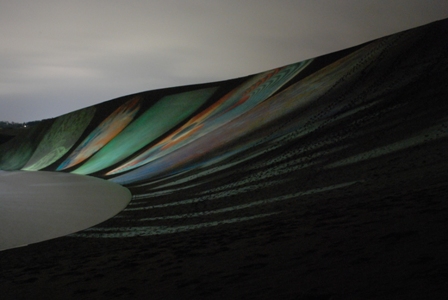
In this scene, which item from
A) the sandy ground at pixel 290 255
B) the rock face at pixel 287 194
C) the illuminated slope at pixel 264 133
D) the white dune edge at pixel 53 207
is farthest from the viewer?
the illuminated slope at pixel 264 133

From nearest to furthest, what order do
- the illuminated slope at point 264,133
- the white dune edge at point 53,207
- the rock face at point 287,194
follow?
1. the rock face at point 287,194
2. the white dune edge at point 53,207
3. the illuminated slope at point 264,133

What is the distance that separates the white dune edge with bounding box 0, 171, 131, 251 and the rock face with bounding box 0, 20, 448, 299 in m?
0.17

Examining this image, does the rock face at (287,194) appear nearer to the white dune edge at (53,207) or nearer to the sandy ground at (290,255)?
the sandy ground at (290,255)

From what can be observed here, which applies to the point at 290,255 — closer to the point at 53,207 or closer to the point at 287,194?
the point at 287,194

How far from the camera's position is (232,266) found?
1685mm

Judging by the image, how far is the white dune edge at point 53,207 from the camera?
284cm

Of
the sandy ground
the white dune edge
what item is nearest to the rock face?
the sandy ground

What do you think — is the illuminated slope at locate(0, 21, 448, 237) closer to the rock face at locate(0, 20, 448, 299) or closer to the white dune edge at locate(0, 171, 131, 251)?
the rock face at locate(0, 20, 448, 299)

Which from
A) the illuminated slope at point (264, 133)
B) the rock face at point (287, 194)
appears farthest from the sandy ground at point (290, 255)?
the illuminated slope at point (264, 133)

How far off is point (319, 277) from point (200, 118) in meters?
5.61

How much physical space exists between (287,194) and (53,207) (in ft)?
5.97

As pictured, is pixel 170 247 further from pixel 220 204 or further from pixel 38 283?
pixel 220 204

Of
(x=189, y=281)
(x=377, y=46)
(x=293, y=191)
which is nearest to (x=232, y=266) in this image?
(x=189, y=281)

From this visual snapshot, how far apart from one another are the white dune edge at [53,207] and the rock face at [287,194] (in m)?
0.17
